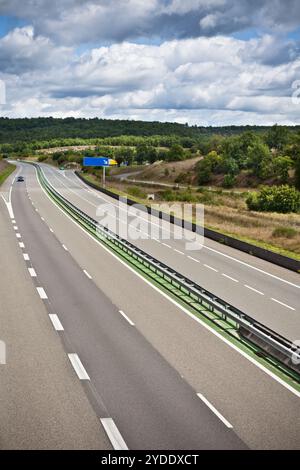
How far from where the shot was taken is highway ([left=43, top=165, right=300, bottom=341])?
23609mm

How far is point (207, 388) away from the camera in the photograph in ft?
49.8

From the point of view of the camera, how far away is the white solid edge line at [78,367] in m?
15.8

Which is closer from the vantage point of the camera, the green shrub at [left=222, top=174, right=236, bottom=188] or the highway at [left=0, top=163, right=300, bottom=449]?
the highway at [left=0, top=163, right=300, bottom=449]

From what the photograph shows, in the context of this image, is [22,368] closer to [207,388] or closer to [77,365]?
[77,365]

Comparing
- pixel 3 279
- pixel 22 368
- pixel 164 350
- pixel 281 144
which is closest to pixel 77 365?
pixel 22 368

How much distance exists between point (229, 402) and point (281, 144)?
16200cm

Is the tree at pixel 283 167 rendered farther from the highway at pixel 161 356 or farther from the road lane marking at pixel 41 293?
the road lane marking at pixel 41 293
